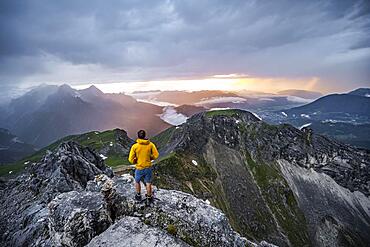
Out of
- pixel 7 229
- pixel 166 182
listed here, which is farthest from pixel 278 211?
pixel 7 229

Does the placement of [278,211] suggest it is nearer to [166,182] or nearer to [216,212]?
[166,182]

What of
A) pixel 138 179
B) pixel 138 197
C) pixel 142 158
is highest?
pixel 142 158

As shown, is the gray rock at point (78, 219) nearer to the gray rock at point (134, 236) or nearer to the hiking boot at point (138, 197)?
the gray rock at point (134, 236)

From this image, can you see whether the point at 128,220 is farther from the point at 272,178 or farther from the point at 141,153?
the point at 272,178

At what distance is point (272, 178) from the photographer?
440 feet

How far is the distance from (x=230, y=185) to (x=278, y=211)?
28746 millimetres

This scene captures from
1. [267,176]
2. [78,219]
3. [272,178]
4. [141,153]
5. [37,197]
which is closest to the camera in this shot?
[78,219]

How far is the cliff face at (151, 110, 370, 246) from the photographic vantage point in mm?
106312

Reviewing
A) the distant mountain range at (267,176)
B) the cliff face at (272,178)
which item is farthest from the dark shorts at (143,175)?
the distant mountain range at (267,176)

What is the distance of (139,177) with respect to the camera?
2066 centimetres

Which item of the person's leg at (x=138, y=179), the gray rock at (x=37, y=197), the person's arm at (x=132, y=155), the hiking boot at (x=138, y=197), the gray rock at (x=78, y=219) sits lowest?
the gray rock at (x=37, y=197)

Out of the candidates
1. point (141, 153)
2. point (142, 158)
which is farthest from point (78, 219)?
point (141, 153)

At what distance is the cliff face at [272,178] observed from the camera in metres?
106

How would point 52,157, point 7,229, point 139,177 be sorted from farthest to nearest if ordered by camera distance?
1. point 52,157
2. point 7,229
3. point 139,177
